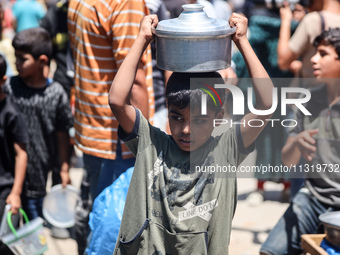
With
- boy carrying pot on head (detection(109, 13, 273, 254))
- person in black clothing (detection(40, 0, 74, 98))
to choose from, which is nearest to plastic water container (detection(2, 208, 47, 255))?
boy carrying pot on head (detection(109, 13, 273, 254))

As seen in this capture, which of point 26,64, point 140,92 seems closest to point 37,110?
point 26,64

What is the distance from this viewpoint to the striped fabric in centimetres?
327

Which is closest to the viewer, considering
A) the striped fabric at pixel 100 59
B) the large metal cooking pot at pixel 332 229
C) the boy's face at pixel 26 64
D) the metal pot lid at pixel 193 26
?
the metal pot lid at pixel 193 26

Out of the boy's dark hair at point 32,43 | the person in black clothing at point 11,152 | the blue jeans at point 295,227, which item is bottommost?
the blue jeans at point 295,227

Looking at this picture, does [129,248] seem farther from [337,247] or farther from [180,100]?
[337,247]

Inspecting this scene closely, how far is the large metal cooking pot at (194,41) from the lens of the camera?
8.13 feet

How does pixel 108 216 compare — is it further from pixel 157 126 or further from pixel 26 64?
pixel 26 64

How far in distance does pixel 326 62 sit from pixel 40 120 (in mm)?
2117

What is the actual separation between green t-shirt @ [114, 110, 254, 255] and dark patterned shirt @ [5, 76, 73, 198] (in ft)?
6.33

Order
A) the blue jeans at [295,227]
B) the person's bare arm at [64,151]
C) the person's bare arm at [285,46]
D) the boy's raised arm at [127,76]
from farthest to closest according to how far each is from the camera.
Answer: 1. the person's bare arm at [285,46]
2. the person's bare arm at [64,151]
3. the blue jeans at [295,227]
4. the boy's raised arm at [127,76]

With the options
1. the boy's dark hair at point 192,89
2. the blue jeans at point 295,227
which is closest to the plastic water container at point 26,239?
the blue jeans at point 295,227

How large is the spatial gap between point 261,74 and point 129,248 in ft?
3.17

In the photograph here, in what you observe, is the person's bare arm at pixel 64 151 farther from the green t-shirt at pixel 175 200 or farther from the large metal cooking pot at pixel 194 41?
the large metal cooking pot at pixel 194 41

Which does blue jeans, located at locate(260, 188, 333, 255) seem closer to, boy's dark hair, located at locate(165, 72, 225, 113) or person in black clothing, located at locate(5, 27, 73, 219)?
boy's dark hair, located at locate(165, 72, 225, 113)
